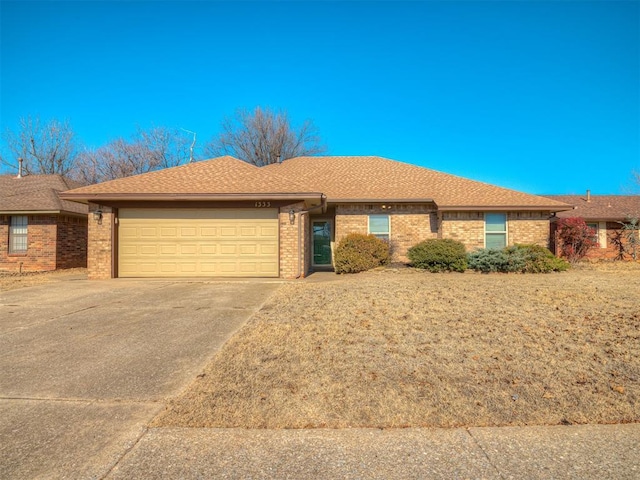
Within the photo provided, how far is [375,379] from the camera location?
405 cm

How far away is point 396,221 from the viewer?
53.2 ft

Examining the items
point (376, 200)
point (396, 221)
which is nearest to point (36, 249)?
point (376, 200)

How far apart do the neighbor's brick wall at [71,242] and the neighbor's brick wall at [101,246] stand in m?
5.23

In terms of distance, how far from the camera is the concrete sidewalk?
2.58m

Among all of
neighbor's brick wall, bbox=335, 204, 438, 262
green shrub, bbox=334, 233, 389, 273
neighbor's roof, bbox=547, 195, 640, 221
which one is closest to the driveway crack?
green shrub, bbox=334, 233, 389, 273

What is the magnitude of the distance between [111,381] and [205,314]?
307 cm

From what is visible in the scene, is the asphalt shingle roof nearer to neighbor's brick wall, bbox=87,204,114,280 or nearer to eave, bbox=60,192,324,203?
→ eave, bbox=60,192,324,203

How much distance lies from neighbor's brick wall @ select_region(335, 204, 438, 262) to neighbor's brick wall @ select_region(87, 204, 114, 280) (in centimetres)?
818

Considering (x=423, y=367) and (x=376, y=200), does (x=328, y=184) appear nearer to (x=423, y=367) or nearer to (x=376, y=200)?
(x=376, y=200)

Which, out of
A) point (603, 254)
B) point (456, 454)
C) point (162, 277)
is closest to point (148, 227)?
point (162, 277)

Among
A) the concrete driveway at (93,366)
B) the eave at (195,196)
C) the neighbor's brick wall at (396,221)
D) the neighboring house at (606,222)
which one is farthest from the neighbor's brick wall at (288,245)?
the neighboring house at (606,222)

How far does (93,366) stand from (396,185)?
14473 millimetres

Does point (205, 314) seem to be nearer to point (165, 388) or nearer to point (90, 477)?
point (165, 388)

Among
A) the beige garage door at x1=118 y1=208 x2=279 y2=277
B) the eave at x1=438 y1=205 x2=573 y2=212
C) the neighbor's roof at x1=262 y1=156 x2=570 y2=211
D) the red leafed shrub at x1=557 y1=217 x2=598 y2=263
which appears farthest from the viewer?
the red leafed shrub at x1=557 y1=217 x2=598 y2=263
